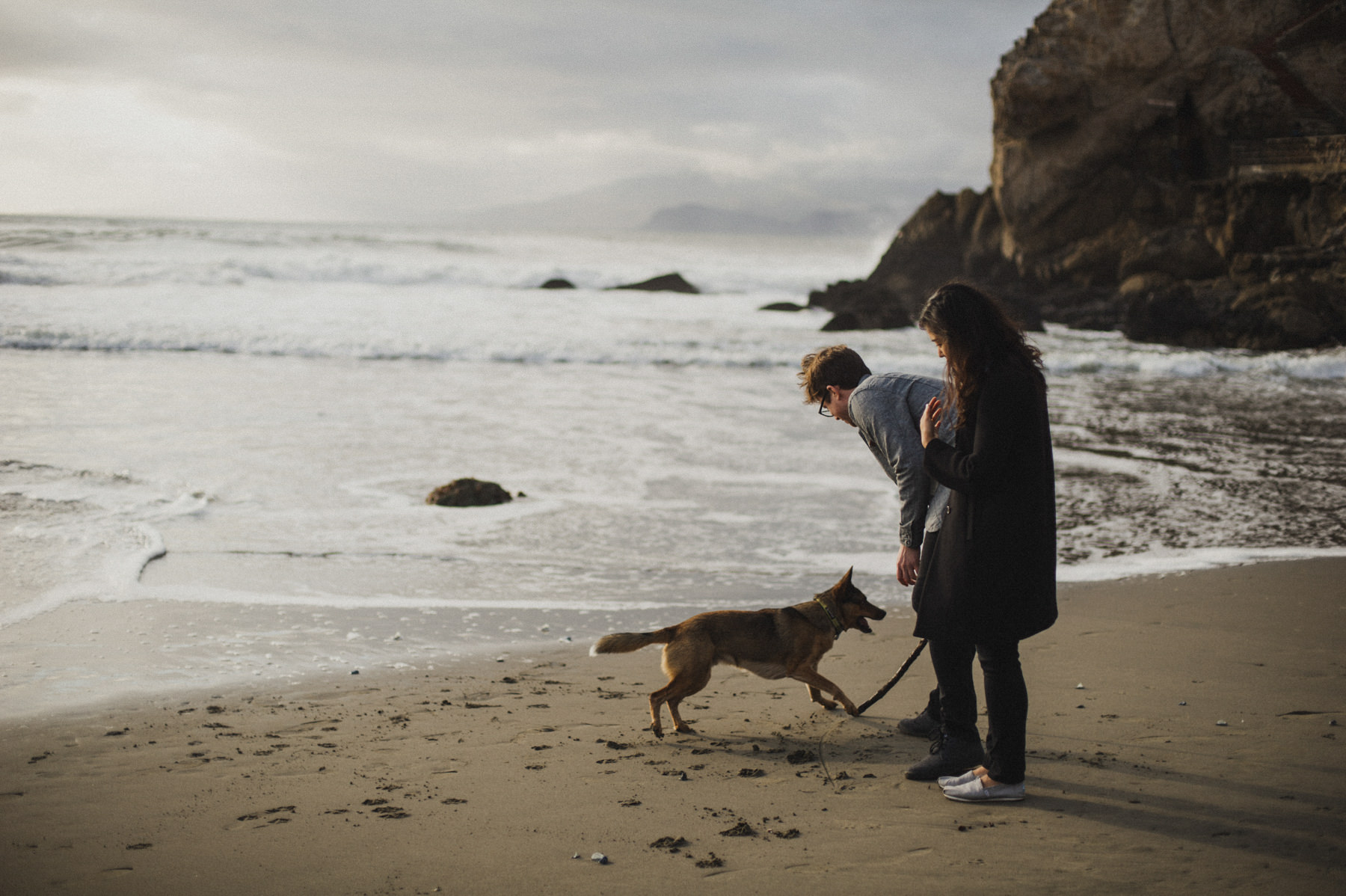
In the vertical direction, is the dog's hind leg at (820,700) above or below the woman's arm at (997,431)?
below

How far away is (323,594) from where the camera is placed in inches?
238

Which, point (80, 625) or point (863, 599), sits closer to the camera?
point (863, 599)

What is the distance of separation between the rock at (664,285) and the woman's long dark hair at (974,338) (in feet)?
115

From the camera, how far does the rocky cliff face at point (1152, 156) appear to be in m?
26.4

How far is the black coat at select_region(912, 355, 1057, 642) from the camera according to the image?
121 inches

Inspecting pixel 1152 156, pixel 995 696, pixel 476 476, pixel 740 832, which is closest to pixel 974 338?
pixel 995 696

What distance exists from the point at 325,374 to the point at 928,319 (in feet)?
49.3

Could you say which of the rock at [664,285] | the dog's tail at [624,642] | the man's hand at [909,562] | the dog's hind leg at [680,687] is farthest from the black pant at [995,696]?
the rock at [664,285]

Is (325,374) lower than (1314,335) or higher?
lower

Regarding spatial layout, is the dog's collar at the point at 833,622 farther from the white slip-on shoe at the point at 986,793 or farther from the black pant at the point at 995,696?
the white slip-on shoe at the point at 986,793

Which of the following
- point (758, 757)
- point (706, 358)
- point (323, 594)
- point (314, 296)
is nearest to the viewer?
point (758, 757)

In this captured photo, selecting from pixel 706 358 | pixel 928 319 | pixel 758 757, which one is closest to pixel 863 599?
pixel 758 757

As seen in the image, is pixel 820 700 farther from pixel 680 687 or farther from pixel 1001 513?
pixel 1001 513

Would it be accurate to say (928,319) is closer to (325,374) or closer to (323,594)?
(323,594)
